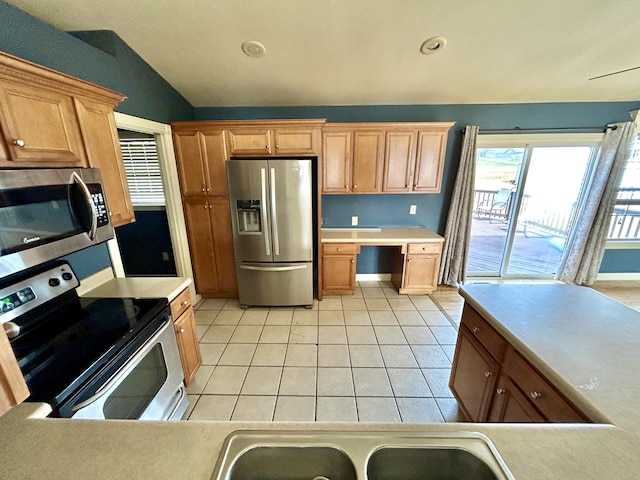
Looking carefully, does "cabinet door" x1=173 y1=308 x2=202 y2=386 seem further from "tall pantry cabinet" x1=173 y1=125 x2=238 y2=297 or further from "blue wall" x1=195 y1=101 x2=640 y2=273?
"blue wall" x1=195 y1=101 x2=640 y2=273

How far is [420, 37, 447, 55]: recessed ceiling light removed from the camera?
6.87ft

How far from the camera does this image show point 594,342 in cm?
→ 107

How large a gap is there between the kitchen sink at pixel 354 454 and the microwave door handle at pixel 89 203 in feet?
4.17

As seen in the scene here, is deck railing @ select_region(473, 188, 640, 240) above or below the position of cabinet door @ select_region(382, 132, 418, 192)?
below

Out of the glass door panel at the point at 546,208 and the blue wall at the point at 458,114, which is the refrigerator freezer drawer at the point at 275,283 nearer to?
the blue wall at the point at 458,114

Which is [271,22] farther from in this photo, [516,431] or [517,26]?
[516,431]

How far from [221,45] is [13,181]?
1.87 metres

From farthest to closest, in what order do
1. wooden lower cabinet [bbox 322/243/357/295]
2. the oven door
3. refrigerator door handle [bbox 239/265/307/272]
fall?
wooden lower cabinet [bbox 322/243/357/295]
refrigerator door handle [bbox 239/265/307/272]
the oven door

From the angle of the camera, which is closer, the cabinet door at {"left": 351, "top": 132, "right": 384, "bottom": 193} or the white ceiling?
the white ceiling

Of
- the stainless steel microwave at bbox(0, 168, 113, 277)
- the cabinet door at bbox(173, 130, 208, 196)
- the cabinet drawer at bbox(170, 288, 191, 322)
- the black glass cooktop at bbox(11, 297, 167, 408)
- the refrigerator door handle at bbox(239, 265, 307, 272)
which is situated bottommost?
the refrigerator door handle at bbox(239, 265, 307, 272)

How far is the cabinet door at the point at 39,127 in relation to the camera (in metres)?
1.07

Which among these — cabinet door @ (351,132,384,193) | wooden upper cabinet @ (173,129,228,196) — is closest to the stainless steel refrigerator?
wooden upper cabinet @ (173,129,228,196)

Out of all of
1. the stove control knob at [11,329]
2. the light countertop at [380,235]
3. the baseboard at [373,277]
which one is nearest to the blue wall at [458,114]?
the light countertop at [380,235]

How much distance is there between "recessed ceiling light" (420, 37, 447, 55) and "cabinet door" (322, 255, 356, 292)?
2.13 meters
